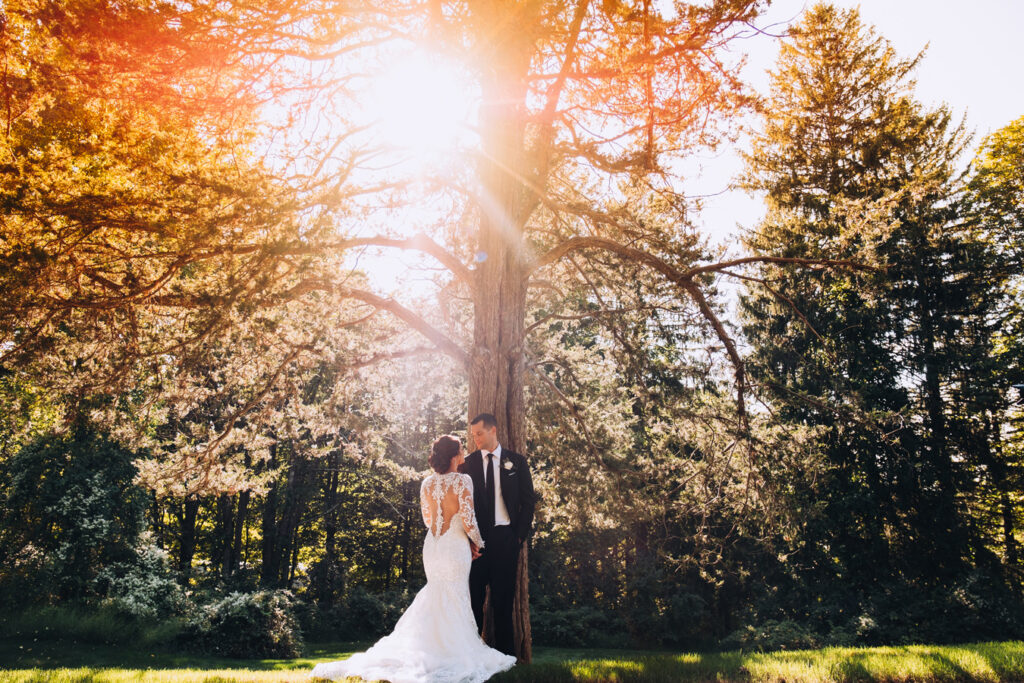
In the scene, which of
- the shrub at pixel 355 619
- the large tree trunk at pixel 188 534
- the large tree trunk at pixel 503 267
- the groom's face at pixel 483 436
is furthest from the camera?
the large tree trunk at pixel 188 534

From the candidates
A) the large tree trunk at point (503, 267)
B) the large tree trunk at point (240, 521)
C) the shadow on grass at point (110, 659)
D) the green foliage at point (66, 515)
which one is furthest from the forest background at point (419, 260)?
the large tree trunk at point (240, 521)

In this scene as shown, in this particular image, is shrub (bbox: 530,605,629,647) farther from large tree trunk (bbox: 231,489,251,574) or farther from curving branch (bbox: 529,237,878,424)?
large tree trunk (bbox: 231,489,251,574)

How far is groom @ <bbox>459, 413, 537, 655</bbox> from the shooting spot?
5941 millimetres

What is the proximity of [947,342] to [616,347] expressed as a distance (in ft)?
39.6

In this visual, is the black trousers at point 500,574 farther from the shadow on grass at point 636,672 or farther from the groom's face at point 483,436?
the groom's face at point 483,436

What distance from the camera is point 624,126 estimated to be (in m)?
8.33

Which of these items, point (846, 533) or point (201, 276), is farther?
point (846, 533)

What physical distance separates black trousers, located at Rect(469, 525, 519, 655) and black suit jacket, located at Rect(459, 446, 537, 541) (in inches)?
3.4

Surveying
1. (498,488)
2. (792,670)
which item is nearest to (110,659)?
(498,488)

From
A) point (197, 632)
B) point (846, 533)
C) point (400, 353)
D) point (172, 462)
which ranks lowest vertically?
point (197, 632)

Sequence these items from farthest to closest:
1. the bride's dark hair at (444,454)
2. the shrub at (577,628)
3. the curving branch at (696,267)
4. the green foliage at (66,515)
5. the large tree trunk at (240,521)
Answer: the large tree trunk at (240,521) → the shrub at (577,628) → the green foliage at (66,515) → the curving branch at (696,267) → the bride's dark hair at (444,454)

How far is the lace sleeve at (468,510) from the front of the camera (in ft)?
18.8

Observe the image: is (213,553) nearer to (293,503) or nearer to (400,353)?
(293,503)

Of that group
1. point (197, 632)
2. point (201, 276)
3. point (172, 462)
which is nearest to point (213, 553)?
point (197, 632)
